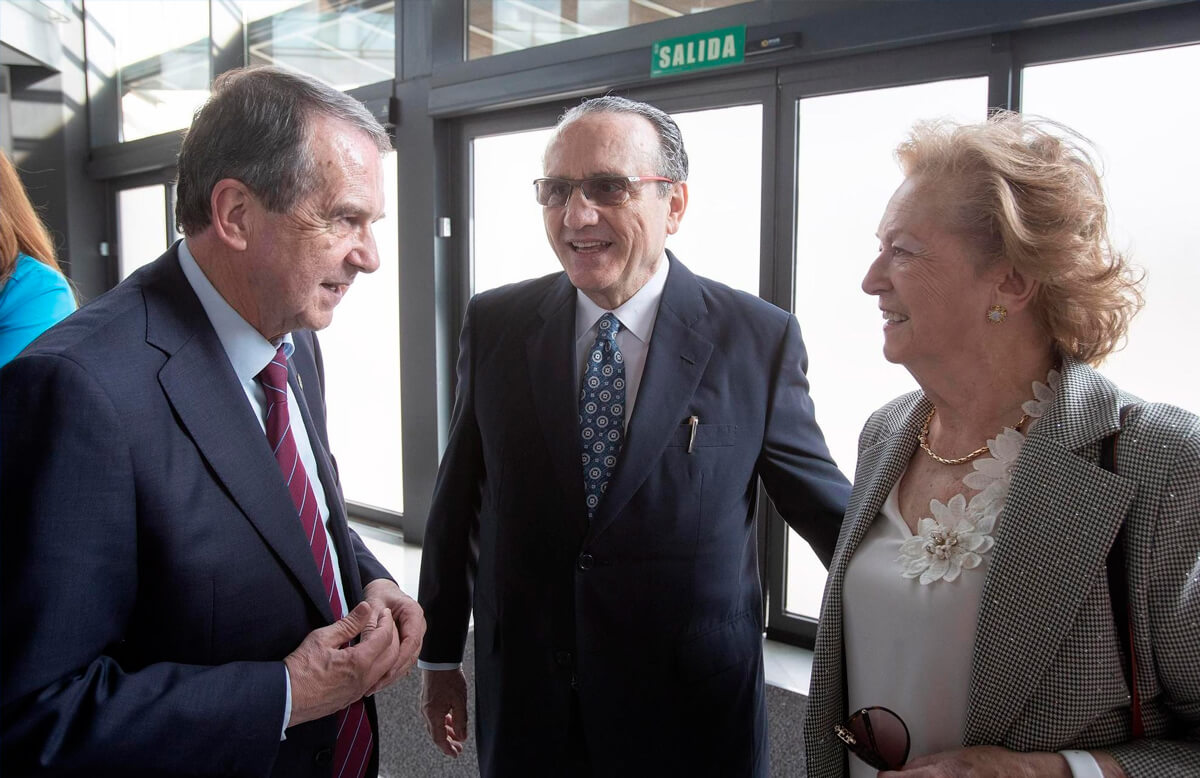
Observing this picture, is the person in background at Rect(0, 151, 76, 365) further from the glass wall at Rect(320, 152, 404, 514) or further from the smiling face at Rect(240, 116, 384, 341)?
the glass wall at Rect(320, 152, 404, 514)

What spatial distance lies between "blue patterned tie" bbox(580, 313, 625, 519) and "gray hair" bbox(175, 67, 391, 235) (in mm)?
701

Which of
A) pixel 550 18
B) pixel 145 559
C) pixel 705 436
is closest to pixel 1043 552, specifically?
pixel 705 436

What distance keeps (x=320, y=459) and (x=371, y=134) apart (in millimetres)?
605

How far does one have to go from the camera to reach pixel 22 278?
1920mm

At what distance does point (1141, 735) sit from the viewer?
1.11 m

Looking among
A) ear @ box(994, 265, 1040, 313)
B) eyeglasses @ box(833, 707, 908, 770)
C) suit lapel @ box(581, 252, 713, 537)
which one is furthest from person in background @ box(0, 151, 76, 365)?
ear @ box(994, 265, 1040, 313)

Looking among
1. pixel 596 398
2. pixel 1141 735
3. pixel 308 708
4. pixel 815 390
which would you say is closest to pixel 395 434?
pixel 815 390

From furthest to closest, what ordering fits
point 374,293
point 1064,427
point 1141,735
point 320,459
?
point 374,293
point 320,459
point 1064,427
point 1141,735

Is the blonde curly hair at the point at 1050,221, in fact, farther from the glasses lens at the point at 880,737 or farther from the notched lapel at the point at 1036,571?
the glasses lens at the point at 880,737

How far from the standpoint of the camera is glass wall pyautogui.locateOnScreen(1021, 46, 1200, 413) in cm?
285

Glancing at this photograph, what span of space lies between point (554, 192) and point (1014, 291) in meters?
0.99

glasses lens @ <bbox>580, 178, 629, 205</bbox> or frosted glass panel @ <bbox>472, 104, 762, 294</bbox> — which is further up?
frosted glass panel @ <bbox>472, 104, 762, 294</bbox>

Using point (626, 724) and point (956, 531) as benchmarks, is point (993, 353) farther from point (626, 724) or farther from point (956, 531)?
point (626, 724)

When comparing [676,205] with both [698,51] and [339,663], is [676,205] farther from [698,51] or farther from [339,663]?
[698,51]
